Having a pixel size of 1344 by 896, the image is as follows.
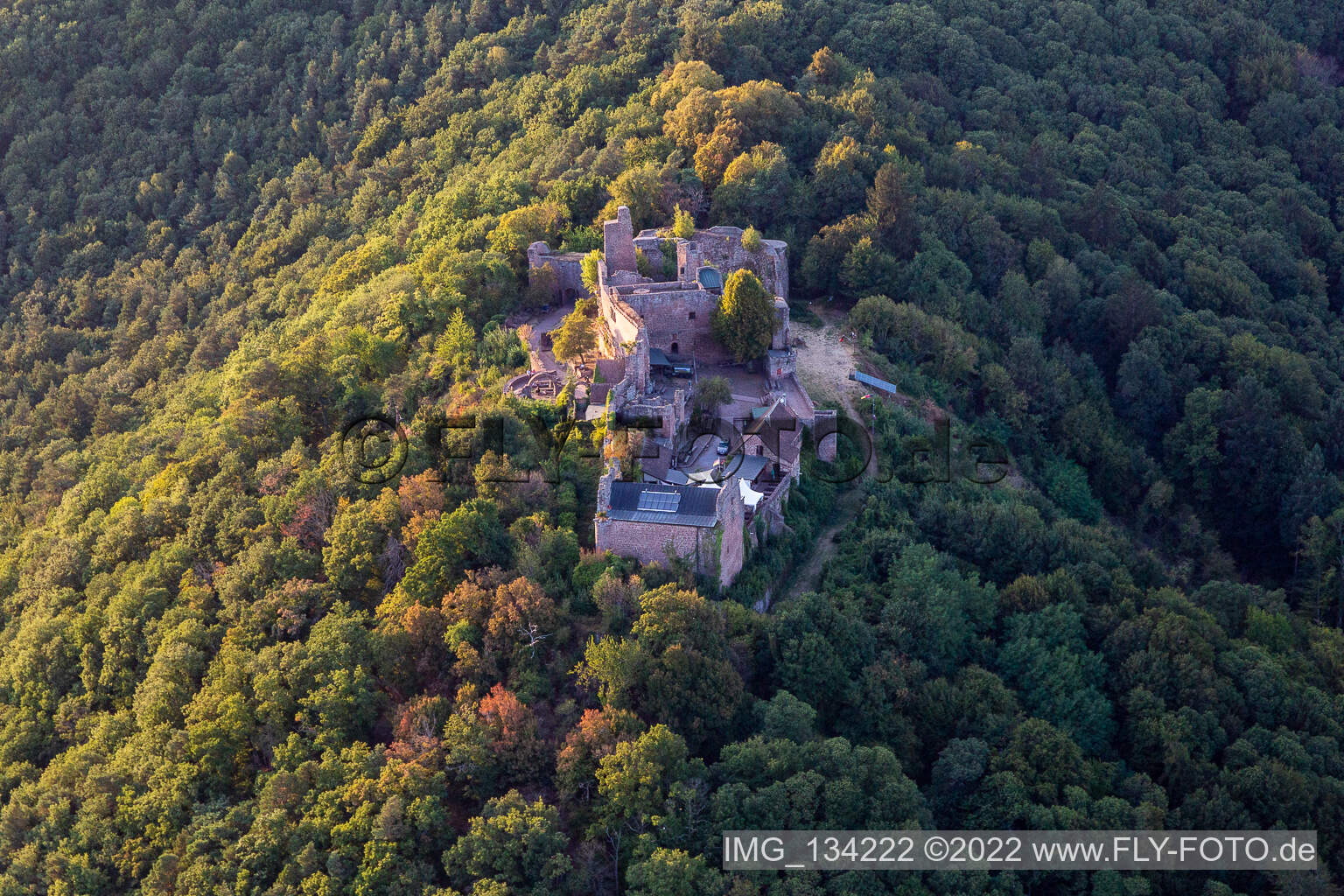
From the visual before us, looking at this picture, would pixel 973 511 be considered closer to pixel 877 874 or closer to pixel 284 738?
pixel 877 874

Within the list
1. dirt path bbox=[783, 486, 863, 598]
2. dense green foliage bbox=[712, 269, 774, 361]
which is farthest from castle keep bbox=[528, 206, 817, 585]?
dirt path bbox=[783, 486, 863, 598]

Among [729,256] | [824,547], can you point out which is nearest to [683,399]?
[824,547]

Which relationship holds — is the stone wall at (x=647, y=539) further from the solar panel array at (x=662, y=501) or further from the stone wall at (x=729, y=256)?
the stone wall at (x=729, y=256)

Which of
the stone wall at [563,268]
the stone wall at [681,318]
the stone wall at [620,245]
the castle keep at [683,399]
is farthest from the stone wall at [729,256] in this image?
the stone wall at [563,268]

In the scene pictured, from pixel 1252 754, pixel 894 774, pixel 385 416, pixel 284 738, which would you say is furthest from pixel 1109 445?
pixel 284 738

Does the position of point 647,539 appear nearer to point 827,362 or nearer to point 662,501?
point 662,501

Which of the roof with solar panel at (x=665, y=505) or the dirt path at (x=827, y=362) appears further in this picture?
the dirt path at (x=827, y=362)

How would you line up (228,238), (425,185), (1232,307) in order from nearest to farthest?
(1232,307) < (425,185) < (228,238)
